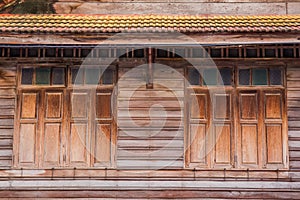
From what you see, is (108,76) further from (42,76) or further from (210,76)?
(210,76)

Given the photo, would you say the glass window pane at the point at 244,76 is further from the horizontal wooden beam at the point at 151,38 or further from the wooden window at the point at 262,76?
the horizontal wooden beam at the point at 151,38

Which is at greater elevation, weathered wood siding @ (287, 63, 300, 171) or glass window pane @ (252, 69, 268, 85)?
glass window pane @ (252, 69, 268, 85)

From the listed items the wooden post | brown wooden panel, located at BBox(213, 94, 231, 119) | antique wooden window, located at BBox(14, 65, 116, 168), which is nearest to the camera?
the wooden post

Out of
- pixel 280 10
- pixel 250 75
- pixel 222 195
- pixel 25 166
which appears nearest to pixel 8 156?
pixel 25 166

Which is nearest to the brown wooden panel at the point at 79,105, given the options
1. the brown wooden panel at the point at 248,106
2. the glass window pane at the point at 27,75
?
the glass window pane at the point at 27,75

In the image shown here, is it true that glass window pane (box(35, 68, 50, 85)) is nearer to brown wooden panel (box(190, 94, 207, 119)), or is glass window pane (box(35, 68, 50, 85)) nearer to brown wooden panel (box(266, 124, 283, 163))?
brown wooden panel (box(190, 94, 207, 119))

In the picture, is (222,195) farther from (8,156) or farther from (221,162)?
(8,156)

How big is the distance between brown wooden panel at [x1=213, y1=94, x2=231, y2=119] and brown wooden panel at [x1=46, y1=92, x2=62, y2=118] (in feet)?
9.29

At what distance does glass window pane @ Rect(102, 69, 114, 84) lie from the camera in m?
9.08

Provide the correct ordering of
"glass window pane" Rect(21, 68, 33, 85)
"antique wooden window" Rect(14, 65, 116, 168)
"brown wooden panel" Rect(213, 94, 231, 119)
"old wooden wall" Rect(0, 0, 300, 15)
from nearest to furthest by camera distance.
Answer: "antique wooden window" Rect(14, 65, 116, 168) → "brown wooden panel" Rect(213, 94, 231, 119) → "glass window pane" Rect(21, 68, 33, 85) → "old wooden wall" Rect(0, 0, 300, 15)

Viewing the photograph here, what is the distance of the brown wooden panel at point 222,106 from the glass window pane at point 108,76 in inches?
76.4

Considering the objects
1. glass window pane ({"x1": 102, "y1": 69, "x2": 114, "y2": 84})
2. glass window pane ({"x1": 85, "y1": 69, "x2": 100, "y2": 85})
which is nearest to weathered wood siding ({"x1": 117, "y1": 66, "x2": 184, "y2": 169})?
glass window pane ({"x1": 102, "y1": 69, "x2": 114, "y2": 84})

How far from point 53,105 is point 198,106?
8.68ft

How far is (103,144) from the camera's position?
29.2 feet
